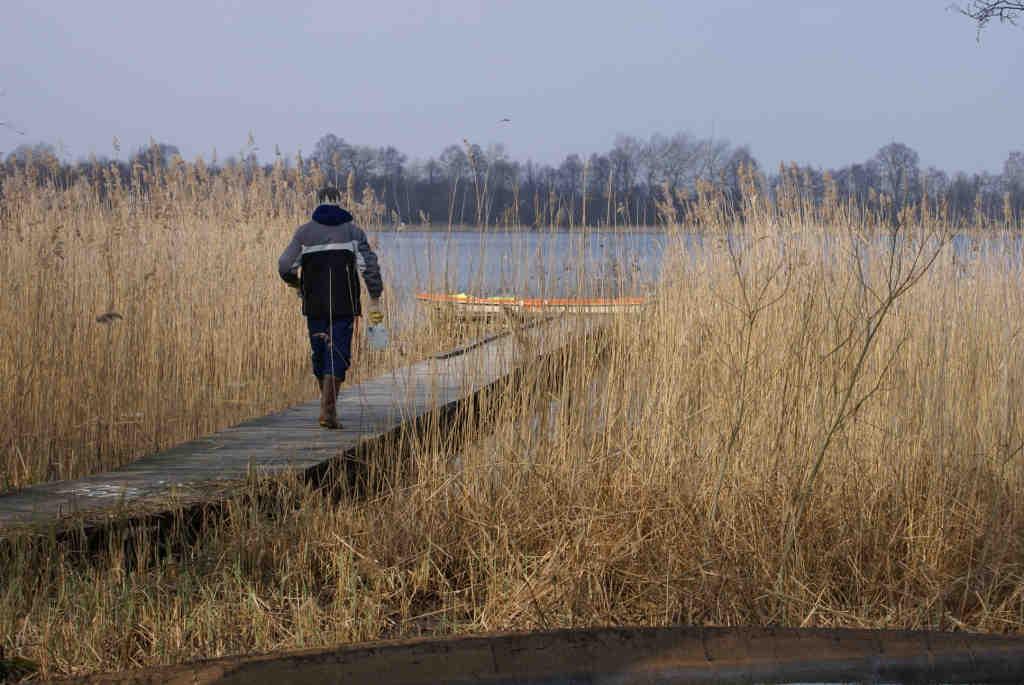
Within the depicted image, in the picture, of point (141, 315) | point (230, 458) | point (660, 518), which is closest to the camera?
point (660, 518)

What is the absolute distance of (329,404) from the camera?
240 inches

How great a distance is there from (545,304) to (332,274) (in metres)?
1.89

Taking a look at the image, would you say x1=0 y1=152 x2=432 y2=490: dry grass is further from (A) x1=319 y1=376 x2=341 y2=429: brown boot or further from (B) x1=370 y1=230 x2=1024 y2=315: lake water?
(A) x1=319 y1=376 x2=341 y2=429: brown boot

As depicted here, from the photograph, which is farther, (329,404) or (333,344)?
(333,344)

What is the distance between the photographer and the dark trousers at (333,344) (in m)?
6.20

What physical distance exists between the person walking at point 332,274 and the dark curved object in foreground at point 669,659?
381cm

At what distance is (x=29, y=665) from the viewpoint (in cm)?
278

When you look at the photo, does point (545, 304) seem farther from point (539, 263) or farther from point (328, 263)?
point (328, 263)

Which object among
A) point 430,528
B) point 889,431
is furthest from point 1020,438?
point 430,528

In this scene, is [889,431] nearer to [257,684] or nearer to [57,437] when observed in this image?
[257,684]

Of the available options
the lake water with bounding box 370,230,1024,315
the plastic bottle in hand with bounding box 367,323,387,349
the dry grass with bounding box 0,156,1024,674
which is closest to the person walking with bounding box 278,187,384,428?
the plastic bottle in hand with bounding box 367,323,387,349

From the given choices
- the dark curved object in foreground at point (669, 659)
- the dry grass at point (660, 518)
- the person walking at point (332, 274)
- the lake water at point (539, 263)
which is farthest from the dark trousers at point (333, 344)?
the dark curved object in foreground at point (669, 659)

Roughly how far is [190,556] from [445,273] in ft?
→ 4.52

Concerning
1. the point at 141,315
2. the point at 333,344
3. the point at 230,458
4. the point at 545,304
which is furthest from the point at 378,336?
the point at 141,315
